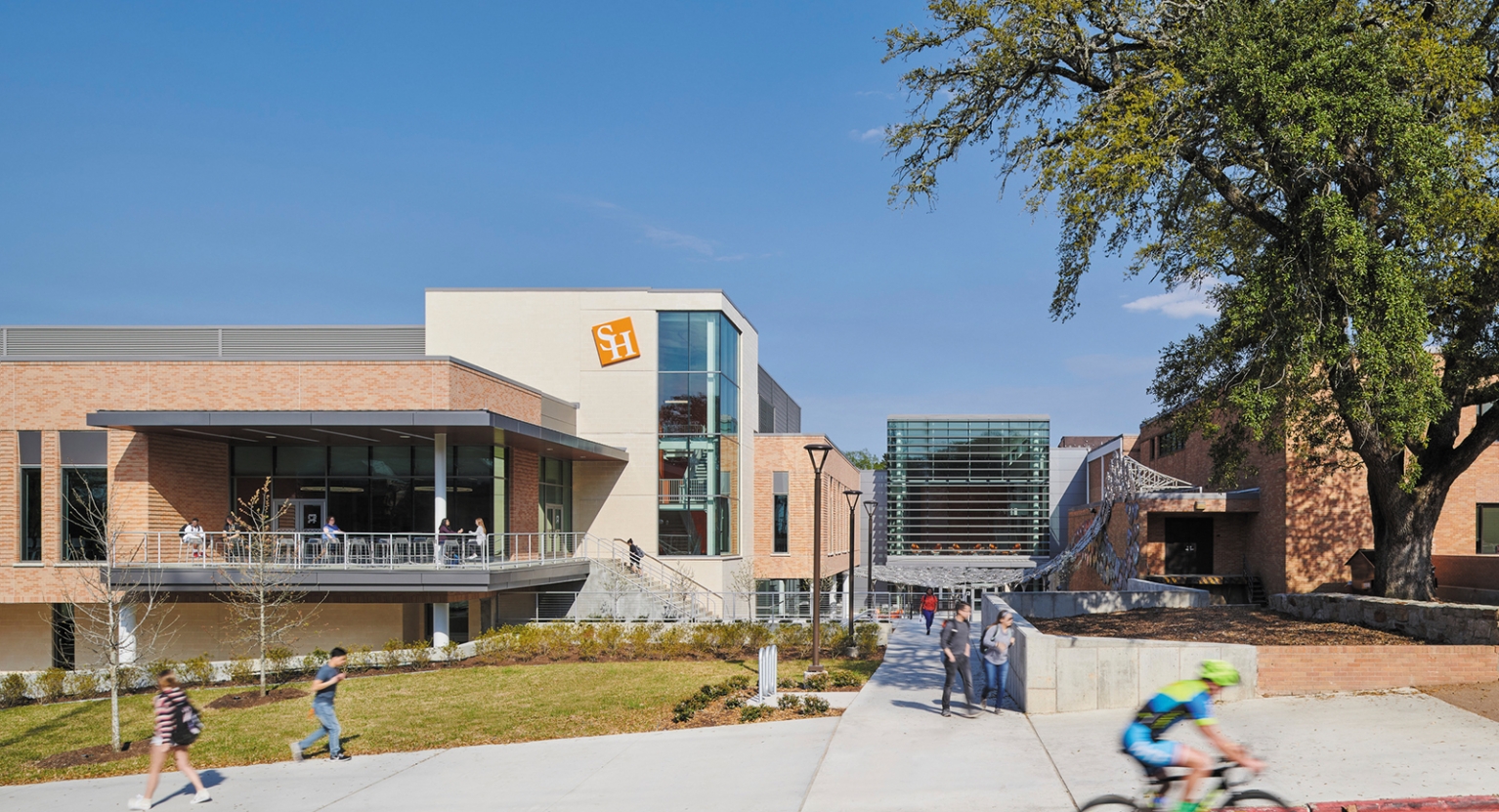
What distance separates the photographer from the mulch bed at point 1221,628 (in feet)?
55.6

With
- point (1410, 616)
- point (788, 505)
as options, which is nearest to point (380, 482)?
point (788, 505)

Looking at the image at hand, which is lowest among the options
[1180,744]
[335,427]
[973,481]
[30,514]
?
[973,481]

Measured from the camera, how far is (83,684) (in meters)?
23.0

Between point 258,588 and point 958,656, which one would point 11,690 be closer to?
point 258,588

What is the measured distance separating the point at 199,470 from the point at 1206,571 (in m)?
33.0

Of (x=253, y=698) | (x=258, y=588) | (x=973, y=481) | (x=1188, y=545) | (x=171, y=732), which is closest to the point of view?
(x=171, y=732)

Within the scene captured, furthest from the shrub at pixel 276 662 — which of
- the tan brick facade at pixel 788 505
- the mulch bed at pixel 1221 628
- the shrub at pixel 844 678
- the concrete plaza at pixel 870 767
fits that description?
the tan brick facade at pixel 788 505

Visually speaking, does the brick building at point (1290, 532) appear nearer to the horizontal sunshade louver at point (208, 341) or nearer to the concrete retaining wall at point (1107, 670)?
the concrete retaining wall at point (1107, 670)

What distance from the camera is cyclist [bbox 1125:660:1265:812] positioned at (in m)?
7.54

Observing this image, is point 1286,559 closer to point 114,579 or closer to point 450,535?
point 450,535

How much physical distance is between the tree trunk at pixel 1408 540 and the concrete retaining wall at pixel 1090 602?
7.52 metres

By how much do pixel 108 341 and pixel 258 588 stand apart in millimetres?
16879

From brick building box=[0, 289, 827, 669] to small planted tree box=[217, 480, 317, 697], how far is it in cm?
34

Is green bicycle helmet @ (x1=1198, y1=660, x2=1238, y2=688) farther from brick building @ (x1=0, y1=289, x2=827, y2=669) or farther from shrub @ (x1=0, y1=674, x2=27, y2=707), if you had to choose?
shrub @ (x1=0, y1=674, x2=27, y2=707)
